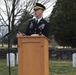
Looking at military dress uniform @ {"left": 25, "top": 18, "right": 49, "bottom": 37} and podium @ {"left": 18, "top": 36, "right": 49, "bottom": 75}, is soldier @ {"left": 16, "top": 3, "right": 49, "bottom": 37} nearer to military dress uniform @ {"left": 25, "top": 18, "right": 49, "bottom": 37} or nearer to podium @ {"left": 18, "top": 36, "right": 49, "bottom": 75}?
military dress uniform @ {"left": 25, "top": 18, "right": 49, "bottom": 37}

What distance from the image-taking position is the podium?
5652 mm

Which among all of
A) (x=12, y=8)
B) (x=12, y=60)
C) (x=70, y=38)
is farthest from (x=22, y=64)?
(x=70, y=38)

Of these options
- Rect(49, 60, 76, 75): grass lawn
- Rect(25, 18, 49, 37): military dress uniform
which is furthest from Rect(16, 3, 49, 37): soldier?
Rect(49, 60, 76, 75): grass lawn

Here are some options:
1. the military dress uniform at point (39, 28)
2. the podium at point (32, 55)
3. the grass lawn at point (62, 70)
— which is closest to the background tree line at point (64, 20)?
the grass lawn at point (62, 70)

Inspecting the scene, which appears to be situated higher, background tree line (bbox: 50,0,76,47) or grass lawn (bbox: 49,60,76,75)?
background tree line (bbox: 50,0,76,47)

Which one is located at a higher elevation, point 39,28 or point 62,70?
point 39,28

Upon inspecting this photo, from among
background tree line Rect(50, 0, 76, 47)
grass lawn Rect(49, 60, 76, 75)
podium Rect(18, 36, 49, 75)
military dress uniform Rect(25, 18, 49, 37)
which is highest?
background tree line Rect(50, 0, 76, 47)

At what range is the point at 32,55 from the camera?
569cm

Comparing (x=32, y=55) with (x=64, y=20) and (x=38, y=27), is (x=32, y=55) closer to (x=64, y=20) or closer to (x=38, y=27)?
(x=38, y=27)

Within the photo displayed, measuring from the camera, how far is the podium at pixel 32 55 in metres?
5.65

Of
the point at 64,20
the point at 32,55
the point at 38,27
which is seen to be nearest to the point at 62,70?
the point at 38,27

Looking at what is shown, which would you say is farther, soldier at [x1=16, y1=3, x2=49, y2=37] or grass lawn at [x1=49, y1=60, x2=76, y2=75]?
grass lawn at [x1=49, y1=60, x2=76, y2=75]

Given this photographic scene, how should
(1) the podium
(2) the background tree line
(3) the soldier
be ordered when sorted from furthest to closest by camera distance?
(2) the background tree line → (3) the soldier → (1) the podium

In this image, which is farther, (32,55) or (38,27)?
(38,27)
